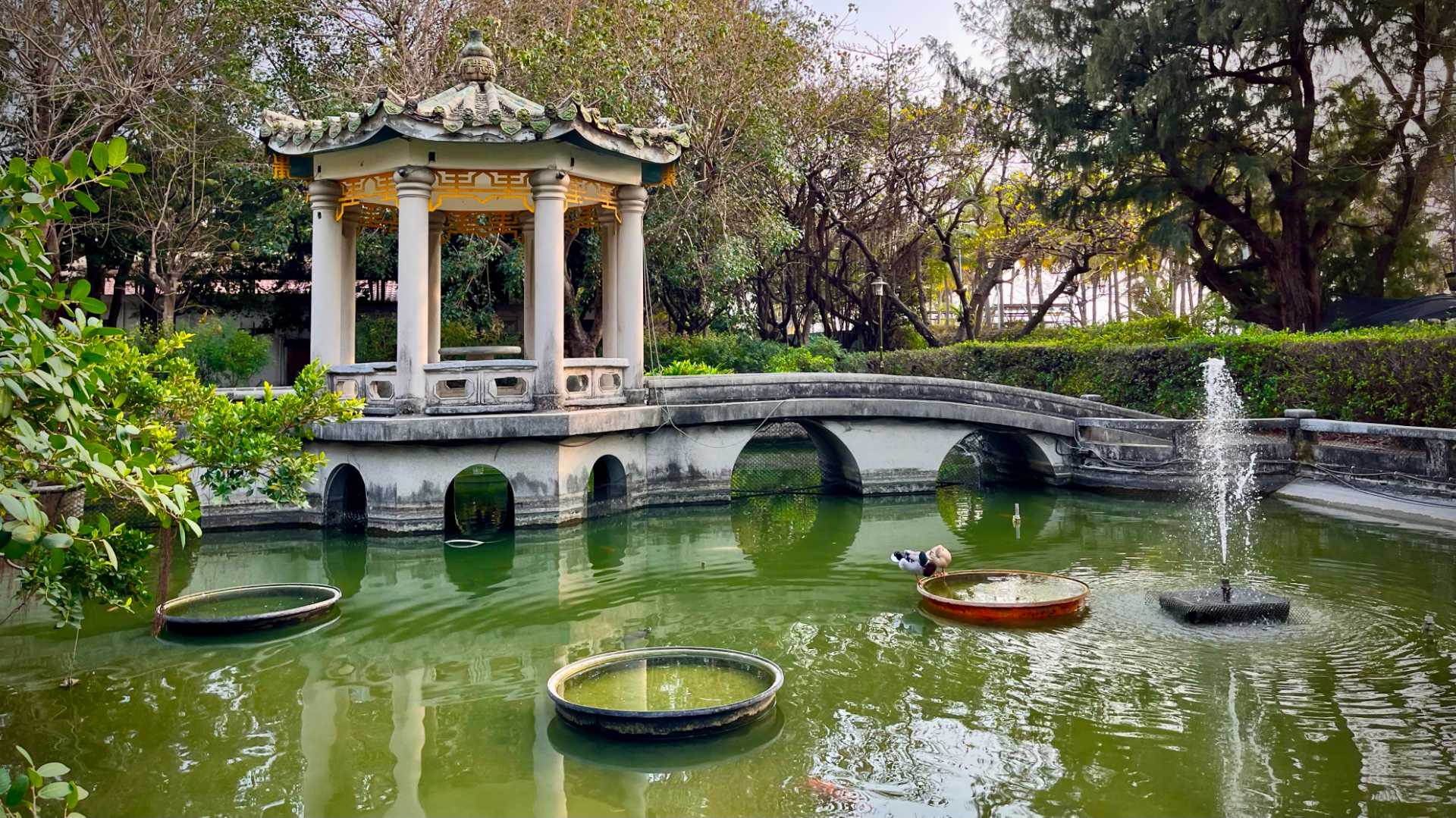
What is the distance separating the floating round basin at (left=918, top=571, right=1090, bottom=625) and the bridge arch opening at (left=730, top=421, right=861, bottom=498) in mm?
5351

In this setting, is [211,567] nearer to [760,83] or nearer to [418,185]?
[418,185]

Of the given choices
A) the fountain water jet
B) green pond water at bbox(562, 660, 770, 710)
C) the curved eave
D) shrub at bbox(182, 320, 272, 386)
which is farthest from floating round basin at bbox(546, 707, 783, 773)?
shrub at bbox(182, 320, 272, 386)

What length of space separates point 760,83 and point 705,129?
1323 mm

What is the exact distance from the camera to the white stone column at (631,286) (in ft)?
43.1

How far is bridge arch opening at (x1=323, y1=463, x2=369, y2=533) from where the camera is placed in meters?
12.1

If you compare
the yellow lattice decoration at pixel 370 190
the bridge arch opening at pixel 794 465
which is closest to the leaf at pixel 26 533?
the yellow lattice decoration at pixel 370 190

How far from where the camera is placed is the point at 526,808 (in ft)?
16.8

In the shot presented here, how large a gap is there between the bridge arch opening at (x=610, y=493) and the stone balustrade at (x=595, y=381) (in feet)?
2.55

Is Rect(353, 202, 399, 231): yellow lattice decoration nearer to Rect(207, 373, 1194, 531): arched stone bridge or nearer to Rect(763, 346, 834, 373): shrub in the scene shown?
Rect(207, 373, 1194, 531): arched stone bridge

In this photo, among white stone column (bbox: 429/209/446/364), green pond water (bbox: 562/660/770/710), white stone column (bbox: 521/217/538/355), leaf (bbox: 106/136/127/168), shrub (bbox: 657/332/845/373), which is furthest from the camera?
shrub (bbox: 657/332/845/373)

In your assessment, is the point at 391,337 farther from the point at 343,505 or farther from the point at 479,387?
the point at 479,387

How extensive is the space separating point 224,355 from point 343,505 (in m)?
6.64

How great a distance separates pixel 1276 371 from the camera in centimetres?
1493

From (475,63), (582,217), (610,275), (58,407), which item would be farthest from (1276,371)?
(58,407)
